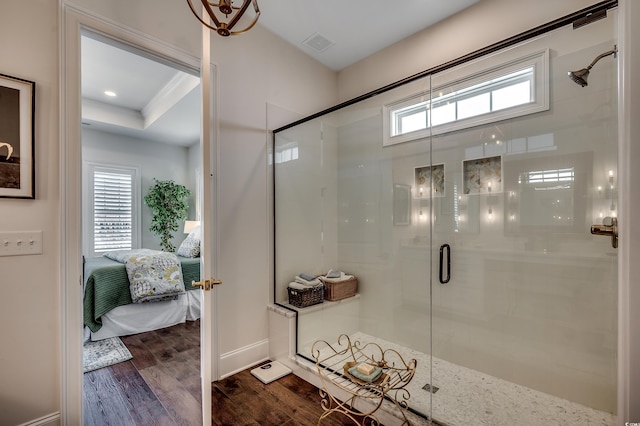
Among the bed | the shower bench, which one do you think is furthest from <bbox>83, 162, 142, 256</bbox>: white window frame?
the shower bench

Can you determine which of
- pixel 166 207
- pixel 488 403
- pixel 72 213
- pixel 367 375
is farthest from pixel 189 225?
pixel 488 403

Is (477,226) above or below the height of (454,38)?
below

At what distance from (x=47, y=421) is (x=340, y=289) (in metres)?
2.09

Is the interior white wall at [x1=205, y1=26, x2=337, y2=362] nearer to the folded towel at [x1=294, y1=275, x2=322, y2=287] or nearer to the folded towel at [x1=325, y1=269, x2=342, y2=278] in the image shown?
the folded towel at [x1=294, y1=275, x2=322, y2=287]

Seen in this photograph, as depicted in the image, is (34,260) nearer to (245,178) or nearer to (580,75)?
(245,178)

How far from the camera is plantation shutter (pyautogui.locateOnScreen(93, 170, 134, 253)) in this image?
5012 mm

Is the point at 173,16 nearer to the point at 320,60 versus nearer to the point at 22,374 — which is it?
the point at 320,60

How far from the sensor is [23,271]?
152cm

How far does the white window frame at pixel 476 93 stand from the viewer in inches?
78.2

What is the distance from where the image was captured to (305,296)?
8.39ft

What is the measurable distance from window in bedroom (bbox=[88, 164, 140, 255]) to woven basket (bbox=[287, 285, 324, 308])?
13.6ft

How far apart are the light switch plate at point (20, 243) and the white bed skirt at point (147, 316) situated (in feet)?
5.94

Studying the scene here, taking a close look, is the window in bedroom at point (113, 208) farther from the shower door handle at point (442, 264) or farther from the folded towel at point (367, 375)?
the shower door handle at point (442, 264)

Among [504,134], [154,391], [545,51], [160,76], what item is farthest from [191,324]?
[545,51]
